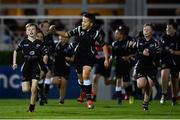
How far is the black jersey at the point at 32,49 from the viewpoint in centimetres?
2133

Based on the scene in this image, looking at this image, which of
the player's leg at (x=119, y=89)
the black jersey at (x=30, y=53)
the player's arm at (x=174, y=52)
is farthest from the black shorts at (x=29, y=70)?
the player's arm at (x=174, y=52)

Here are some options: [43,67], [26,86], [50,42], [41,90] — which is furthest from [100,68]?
[26,86]

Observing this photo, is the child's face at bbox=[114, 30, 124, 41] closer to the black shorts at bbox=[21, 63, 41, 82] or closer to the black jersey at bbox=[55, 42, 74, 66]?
the black jersey at bbox=[55, 42, 74, 66]

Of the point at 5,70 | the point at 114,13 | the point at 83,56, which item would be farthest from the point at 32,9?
the point at 83,56

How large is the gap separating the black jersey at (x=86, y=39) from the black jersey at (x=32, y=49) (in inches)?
51.1

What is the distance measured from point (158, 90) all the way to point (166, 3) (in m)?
6.29

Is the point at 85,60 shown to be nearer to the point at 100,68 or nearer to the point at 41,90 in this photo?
the point at 41,90

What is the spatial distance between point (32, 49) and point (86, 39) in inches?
68.0

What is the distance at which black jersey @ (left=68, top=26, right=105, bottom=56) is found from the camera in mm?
22438

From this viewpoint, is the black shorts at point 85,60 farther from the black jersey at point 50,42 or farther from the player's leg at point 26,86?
the black jersey at point 50,42

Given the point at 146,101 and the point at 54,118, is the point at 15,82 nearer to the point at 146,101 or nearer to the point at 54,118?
the point at 146,101

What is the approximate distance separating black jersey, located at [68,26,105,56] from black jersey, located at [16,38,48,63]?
1298 mm

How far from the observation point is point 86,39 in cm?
2247

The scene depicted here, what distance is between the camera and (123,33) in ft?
85.2
